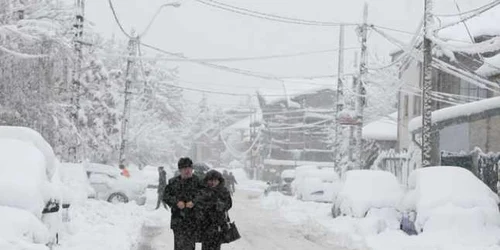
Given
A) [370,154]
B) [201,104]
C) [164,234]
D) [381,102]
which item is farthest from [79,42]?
[201,104]

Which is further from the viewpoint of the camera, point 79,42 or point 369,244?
point 79,42

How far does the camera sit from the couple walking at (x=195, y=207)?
355 inches

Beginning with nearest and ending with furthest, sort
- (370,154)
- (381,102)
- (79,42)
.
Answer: (79,42), (370,154), (381,102)

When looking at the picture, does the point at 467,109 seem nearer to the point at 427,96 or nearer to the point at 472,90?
the point at 427,96

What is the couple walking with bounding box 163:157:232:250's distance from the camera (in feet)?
29.6

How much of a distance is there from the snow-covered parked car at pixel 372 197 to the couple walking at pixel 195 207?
985 cm

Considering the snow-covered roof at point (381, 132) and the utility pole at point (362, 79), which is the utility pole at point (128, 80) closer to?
the utility pole at point (362, 79)

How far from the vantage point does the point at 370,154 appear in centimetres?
5138

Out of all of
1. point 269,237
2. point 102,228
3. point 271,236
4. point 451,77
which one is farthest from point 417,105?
point 102,228

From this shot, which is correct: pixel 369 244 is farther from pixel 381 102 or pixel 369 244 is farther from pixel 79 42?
pixel 381 102

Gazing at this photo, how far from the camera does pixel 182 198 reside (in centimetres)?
898

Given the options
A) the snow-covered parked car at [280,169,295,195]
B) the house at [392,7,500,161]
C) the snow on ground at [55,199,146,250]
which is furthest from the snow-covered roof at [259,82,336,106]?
the snow on ground at [55,199,146,250]

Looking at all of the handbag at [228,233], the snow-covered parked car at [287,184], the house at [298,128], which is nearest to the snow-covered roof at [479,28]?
the snow-covered parked car at [287,184]

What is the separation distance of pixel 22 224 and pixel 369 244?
29.0 ft
